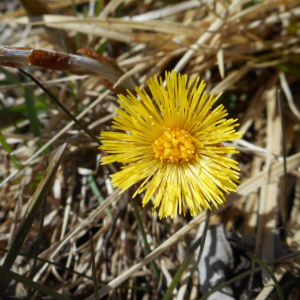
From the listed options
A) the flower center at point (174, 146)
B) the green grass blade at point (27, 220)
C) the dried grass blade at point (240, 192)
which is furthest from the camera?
the dried grass blade at point (240, 192)

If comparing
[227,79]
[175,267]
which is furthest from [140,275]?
[227,79]

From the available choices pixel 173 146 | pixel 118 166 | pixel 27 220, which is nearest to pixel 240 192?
pixel 173 146

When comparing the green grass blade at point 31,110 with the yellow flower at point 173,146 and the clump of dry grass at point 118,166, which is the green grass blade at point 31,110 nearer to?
the clump of dry grass at point 118,166

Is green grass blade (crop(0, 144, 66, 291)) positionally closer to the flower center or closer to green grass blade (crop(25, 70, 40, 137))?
the flower center

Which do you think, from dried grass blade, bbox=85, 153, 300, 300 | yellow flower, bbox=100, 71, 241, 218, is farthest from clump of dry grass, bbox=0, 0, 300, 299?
yellow flower, bbox=100, 71, 241, 218

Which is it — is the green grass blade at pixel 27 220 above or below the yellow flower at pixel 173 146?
below

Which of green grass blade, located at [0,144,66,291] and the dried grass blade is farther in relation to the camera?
the dried grass blade

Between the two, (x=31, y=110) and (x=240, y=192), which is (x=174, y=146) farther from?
(x=31, y=110)

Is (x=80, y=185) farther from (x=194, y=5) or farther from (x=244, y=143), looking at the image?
(x=194, y=5)

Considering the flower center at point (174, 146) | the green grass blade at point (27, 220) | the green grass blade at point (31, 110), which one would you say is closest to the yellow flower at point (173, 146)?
the flower center at point (174, 146)
